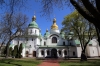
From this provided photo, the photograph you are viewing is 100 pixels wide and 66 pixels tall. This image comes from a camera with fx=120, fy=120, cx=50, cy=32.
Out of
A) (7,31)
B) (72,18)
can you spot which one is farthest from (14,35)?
(72,18)

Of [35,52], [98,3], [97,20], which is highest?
[98,3]

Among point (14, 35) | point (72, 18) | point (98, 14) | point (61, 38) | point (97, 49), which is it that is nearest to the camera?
point (98, 14)

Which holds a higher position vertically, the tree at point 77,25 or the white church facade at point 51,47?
the tree at point 77,25

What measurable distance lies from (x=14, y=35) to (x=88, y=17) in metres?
27.1

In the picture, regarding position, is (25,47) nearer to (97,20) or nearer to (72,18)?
(72,18)

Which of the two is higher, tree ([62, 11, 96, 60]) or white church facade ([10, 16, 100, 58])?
tree ([62, 11, 96, 60])

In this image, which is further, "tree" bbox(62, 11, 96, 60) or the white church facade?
the white church facade

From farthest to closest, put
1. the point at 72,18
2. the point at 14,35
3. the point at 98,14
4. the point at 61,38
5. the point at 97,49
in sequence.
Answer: the point at 61,38
the point at 97,49
the point at 14,35
the point at 72,18
the point at 98,14

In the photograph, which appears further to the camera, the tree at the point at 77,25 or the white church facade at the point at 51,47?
the white church facade at the point at 51,47

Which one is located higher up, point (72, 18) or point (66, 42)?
point (72, 18)

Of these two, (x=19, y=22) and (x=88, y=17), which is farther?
(x=19, y=22)

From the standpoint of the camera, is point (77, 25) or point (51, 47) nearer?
point (77, 25)

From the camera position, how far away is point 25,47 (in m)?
49.2

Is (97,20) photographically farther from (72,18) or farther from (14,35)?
(14,35)
